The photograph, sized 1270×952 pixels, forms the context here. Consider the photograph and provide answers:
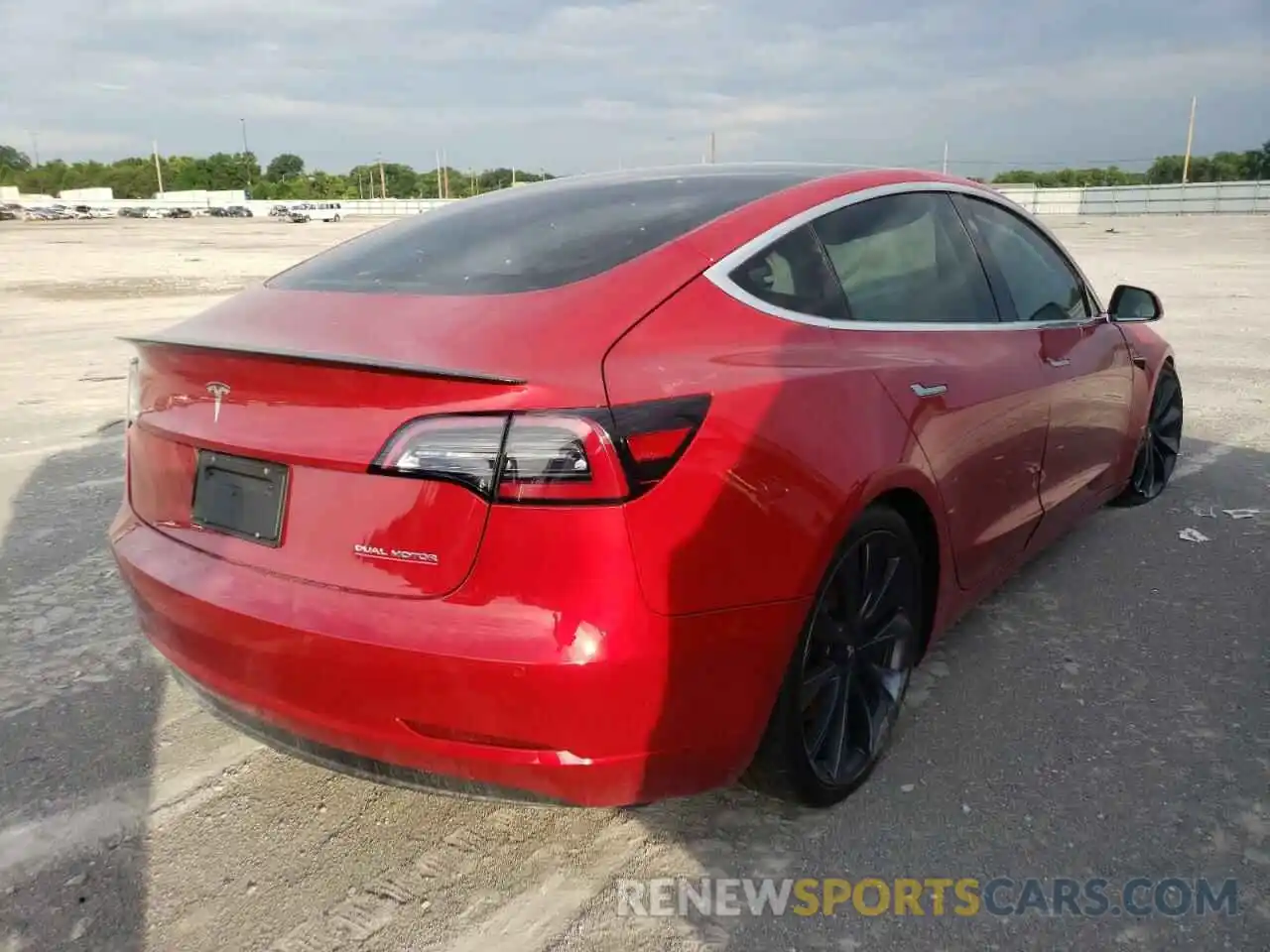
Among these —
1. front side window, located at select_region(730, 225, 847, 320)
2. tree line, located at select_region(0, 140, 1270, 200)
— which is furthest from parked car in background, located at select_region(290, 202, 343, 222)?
front side window, located at select_region(730, 225, 847, 320)

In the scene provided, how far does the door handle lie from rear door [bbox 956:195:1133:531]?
0.78 m

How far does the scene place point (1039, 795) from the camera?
2646 millimetres

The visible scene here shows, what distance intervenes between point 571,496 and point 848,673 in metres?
1.10

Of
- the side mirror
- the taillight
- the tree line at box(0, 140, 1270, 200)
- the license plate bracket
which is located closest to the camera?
the taillight

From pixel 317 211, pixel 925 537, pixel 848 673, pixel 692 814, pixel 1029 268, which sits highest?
pixel 317 211

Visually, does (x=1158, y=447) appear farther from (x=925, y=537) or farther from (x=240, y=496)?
(x=240, y=496)

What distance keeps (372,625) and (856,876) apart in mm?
1271

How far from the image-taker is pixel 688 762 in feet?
7.02

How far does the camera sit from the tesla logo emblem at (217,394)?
222 cm

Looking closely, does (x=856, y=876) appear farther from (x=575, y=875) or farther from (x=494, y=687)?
(x=494, y=687)

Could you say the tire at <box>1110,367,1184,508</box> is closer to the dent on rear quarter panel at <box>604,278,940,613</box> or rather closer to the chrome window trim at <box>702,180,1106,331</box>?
the chrome window trim at <box>702,180,1106,331</box>

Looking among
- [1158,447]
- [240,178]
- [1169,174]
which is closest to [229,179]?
[240,178]

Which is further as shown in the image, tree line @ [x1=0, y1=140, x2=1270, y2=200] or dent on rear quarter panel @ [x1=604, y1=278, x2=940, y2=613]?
tree line @ [x1=0, y1=140, x2=1270, y2=200]

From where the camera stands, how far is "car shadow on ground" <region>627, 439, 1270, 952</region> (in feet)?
7.23
